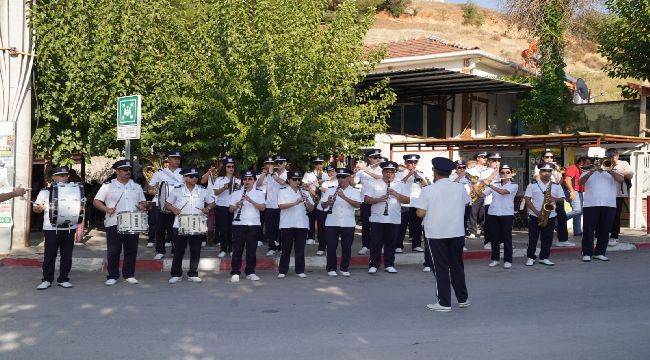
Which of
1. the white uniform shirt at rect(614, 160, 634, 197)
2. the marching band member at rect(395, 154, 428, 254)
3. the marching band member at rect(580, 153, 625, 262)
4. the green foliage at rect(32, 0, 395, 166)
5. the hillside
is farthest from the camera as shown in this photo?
the hillside

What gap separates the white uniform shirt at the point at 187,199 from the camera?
10.3 meters

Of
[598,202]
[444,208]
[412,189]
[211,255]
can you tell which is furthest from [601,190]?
[211,255]

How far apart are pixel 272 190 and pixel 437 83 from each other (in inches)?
507

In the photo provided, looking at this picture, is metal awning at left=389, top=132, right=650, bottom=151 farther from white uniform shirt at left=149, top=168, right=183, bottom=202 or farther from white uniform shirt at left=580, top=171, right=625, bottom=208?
white uniform shirt at left=149, top=168, right=183, bottom=202

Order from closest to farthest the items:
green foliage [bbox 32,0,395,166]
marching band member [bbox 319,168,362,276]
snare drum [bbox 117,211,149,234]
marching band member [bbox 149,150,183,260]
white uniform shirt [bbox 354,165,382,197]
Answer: snare drum [bbox 117,211,149,234], marching band member [bbox 319,168,362,276], white uniform shirt [bbox 354,165,382,197], marching band member [bbox 149,150,183,260], green foliage [bbox 32,0,395,166]

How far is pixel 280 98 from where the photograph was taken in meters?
14.7

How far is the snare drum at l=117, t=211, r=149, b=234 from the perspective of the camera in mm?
9906

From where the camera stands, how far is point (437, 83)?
2388cm

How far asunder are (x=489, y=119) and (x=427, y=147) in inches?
298

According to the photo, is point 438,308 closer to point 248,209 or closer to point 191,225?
point 248,209

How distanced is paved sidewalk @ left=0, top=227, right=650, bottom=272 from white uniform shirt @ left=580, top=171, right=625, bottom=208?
1868 millimetres

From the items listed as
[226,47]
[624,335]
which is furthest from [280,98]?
[624,335]

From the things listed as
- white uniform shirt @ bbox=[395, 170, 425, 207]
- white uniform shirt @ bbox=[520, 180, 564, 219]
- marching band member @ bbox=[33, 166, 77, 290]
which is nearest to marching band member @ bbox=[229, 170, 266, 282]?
marching band member @ bbox=[33, 166, 77, 290]

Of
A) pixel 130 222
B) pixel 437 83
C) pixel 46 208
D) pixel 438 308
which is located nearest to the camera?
pixel 438 308
